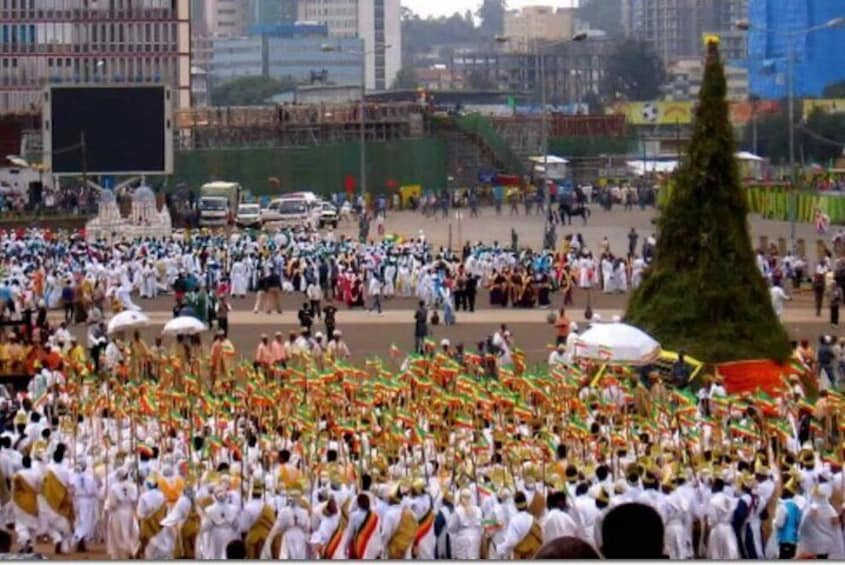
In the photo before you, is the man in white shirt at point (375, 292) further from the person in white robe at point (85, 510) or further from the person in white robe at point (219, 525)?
the person in white robe at point (219, 525)

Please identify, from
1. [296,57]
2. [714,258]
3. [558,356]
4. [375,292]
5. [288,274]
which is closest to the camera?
[714,258]

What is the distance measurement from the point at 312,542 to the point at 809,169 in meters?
72.8

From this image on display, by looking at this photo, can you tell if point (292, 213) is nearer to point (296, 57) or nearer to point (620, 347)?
point (620, 347)

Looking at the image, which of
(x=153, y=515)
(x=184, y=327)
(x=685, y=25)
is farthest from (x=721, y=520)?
(x=685, y=25)

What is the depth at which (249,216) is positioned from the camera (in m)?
63.5

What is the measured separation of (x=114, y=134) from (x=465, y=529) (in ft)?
141

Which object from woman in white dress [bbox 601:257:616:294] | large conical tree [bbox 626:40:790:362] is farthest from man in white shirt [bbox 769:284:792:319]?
large conical tree [bbox 626:40:790:362]

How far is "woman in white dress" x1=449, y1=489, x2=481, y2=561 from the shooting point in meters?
18.1

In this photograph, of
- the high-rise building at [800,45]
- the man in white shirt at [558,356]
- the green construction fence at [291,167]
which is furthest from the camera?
the high-rise building at [800,45]

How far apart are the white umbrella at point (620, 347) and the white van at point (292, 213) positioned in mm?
36075

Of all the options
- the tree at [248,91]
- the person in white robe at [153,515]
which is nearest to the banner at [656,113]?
the tree at [248,91]

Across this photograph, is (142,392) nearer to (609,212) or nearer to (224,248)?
(224,248)

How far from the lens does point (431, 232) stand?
205ft

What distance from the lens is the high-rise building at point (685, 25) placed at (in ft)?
560
